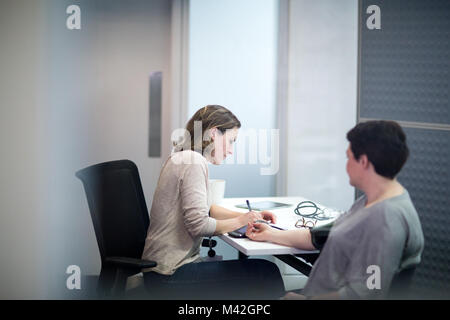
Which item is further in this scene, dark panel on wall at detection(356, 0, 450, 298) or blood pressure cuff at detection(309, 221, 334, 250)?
dark panel on wall at detection(356, 0, 450, 298)

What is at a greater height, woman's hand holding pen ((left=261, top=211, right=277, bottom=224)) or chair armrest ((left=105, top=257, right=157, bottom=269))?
woman's hand holding pen ((left=261, top=211, right=277, bottom=224))

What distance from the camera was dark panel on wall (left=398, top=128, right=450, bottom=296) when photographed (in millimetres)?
1692

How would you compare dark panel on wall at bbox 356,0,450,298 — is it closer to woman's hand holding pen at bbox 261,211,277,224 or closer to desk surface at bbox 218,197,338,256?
desk surface at bbox 218,197,338,256

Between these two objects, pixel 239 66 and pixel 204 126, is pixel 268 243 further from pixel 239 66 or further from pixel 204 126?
pixel 239 66

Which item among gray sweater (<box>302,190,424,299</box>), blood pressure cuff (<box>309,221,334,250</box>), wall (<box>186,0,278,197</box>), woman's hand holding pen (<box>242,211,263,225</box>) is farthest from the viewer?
wall (<box>186,0,278,197</box>)

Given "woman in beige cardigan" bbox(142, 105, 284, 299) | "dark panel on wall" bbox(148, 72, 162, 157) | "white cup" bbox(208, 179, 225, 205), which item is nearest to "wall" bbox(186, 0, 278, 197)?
"dark panel on wall" bbox(148, 72, 162, 157)

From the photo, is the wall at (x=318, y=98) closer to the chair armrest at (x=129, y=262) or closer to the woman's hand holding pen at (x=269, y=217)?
the woman's hand holding pen at (x=269, y=217)

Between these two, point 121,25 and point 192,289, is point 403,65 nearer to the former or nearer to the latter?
point 192,289

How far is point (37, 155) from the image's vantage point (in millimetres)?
2217

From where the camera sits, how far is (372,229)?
1.31 meters

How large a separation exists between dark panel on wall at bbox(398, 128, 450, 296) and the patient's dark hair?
0.35m

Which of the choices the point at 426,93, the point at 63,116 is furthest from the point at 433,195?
the point at 63,116
